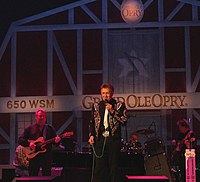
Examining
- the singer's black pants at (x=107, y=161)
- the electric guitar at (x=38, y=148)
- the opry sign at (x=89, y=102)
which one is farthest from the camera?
the opry sign at (x=89, y=102)

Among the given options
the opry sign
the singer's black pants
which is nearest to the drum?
the opry sign

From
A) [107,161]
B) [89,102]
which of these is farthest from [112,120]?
[89,102]

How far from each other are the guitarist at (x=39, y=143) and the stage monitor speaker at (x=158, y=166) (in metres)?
2.01

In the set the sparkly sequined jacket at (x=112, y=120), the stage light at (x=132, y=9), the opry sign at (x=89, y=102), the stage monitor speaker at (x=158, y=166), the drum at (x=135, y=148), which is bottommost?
the stage monitor speaker at (x=158, y=166)

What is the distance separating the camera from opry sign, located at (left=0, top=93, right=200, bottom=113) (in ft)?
52.7

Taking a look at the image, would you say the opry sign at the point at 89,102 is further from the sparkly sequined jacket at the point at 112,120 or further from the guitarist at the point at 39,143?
the sparkly sequined jacket at the point at 112,120

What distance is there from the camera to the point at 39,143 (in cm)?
991

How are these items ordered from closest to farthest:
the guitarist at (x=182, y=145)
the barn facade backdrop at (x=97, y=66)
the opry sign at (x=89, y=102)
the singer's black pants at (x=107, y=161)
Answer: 1. the singer's black pants at (x=107, y=161)
2. the guitarist at (x=182, y=145)
3. the opry sign at (x=89, y=102)
4. the barn facade backdrop at (x=97, y=66)

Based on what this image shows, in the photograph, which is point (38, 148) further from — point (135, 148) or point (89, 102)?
point (89, 102)

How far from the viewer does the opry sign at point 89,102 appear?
1606 centimetres

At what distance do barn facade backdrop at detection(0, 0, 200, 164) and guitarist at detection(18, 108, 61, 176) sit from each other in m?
6.26

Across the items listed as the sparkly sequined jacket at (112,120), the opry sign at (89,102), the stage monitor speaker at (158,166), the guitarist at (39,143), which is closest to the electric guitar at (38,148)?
the guitarist at (39,143)

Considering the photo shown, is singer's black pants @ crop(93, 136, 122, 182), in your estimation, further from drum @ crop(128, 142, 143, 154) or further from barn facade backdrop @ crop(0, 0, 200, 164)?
barn facade backdrop @ crop(0, 0, 200, 164)

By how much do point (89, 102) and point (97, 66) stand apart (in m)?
1.34
